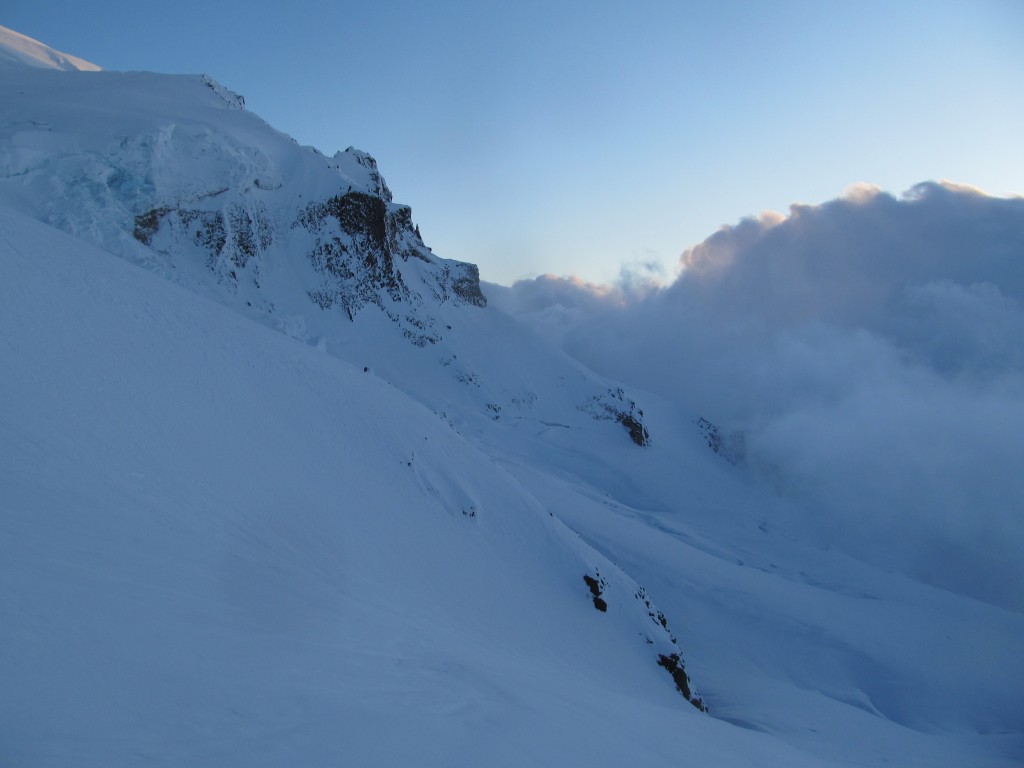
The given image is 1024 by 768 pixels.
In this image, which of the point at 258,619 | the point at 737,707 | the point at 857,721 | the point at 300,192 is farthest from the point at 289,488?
the point at 300,192

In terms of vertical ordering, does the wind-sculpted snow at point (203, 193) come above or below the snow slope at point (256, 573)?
above

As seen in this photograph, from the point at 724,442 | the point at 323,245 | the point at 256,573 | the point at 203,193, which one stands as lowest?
the point at 256,573

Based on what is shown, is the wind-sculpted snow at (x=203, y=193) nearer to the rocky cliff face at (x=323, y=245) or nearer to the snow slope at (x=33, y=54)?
the rocky cliff face at (x=323, y=245)

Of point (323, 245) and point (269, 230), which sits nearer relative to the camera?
point (269, 230)

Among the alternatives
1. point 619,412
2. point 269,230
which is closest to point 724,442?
point 619,412

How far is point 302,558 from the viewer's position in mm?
10266

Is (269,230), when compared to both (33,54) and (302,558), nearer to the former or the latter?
(33,54)

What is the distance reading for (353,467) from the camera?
16.1m

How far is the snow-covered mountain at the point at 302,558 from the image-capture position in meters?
4.76

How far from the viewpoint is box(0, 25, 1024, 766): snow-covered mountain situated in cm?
476

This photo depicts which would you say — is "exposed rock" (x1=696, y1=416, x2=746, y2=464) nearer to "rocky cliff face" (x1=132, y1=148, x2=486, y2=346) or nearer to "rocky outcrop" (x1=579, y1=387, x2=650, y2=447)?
"rocky outcrop" (x1=579, y1=387, x2=650, y2=447)

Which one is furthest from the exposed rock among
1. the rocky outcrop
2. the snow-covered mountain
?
the snow-covered mountain

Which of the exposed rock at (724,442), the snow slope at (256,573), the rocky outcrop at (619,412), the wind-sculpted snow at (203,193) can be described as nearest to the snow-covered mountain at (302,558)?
the snow slope at (256,573)

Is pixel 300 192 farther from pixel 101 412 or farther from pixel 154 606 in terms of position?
pixel 154 606
